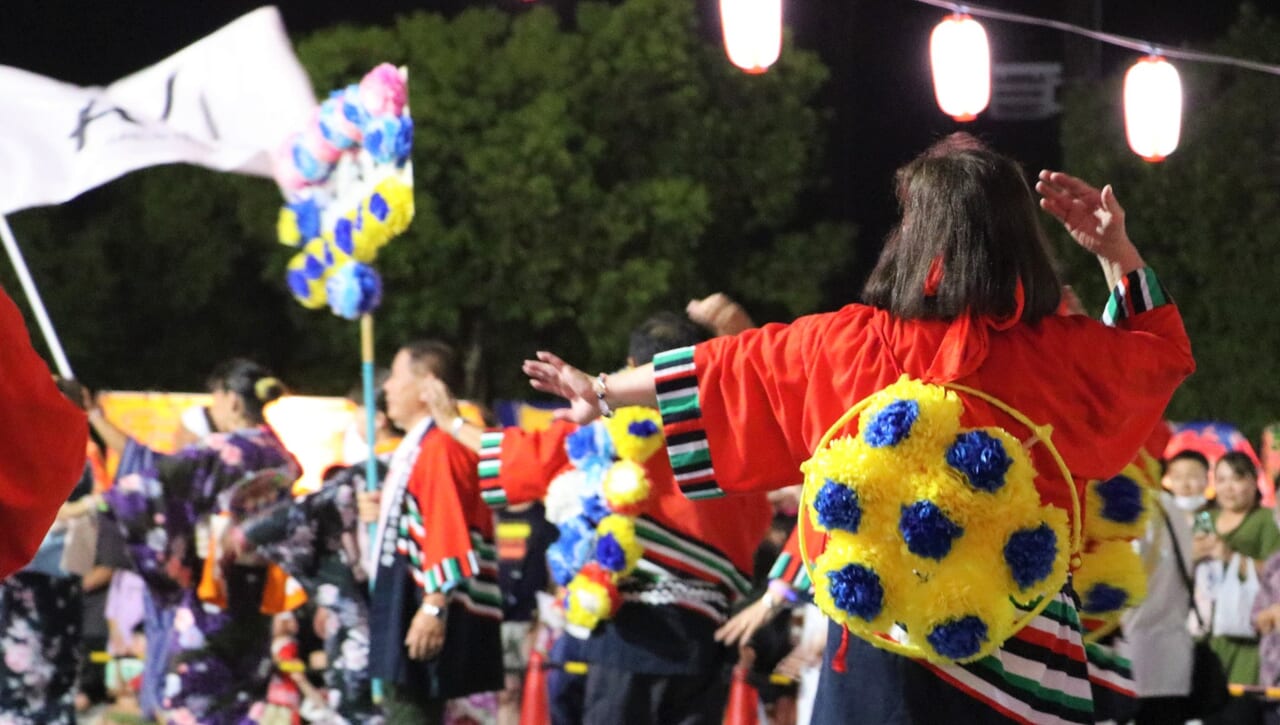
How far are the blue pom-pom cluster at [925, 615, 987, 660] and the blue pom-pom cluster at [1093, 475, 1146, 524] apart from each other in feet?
6.59

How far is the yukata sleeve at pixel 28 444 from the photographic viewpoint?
2947 mm

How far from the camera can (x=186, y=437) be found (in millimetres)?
10102

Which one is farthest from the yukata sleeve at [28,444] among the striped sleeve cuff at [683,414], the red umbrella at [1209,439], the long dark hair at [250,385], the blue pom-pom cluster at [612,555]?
the red umbrella at [1209,439]

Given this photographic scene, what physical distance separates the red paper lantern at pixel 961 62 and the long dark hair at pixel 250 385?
4.35m

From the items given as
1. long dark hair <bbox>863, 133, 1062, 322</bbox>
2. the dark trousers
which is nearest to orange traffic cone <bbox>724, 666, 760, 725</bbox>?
the dark trousers

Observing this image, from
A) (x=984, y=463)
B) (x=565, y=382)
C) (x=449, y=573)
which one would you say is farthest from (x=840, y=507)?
(x=449, y=573)

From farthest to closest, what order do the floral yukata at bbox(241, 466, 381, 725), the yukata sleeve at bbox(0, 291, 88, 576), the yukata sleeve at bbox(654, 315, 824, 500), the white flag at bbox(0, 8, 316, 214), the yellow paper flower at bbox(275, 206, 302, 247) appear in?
the white flag at bbox(0, 8, 316, 214) → the yellow paper flower at bbox(275, 206, 302, 247) → the floral yukata at bbox(241, 466, 381, 725) → the yukata sleeve at bbox(654, 315, 824, 500) → the yukata sleeve at bbox(0, 291, 88, 576)

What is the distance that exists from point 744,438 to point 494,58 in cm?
2211

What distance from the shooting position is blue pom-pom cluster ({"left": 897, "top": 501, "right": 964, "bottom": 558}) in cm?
339

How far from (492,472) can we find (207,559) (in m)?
1.88

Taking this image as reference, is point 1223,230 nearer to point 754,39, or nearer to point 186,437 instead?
point 754,39

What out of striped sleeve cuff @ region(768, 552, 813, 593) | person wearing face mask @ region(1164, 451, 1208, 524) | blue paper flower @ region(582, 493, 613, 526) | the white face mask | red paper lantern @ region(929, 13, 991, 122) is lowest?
the white face mask

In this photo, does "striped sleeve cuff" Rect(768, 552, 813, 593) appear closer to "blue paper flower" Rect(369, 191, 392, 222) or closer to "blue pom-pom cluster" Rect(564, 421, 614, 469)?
"blue pom-pom cluster" Rect(564, 421, 614, 469)

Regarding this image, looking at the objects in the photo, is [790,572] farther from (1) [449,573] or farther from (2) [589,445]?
(1) [449,573]
